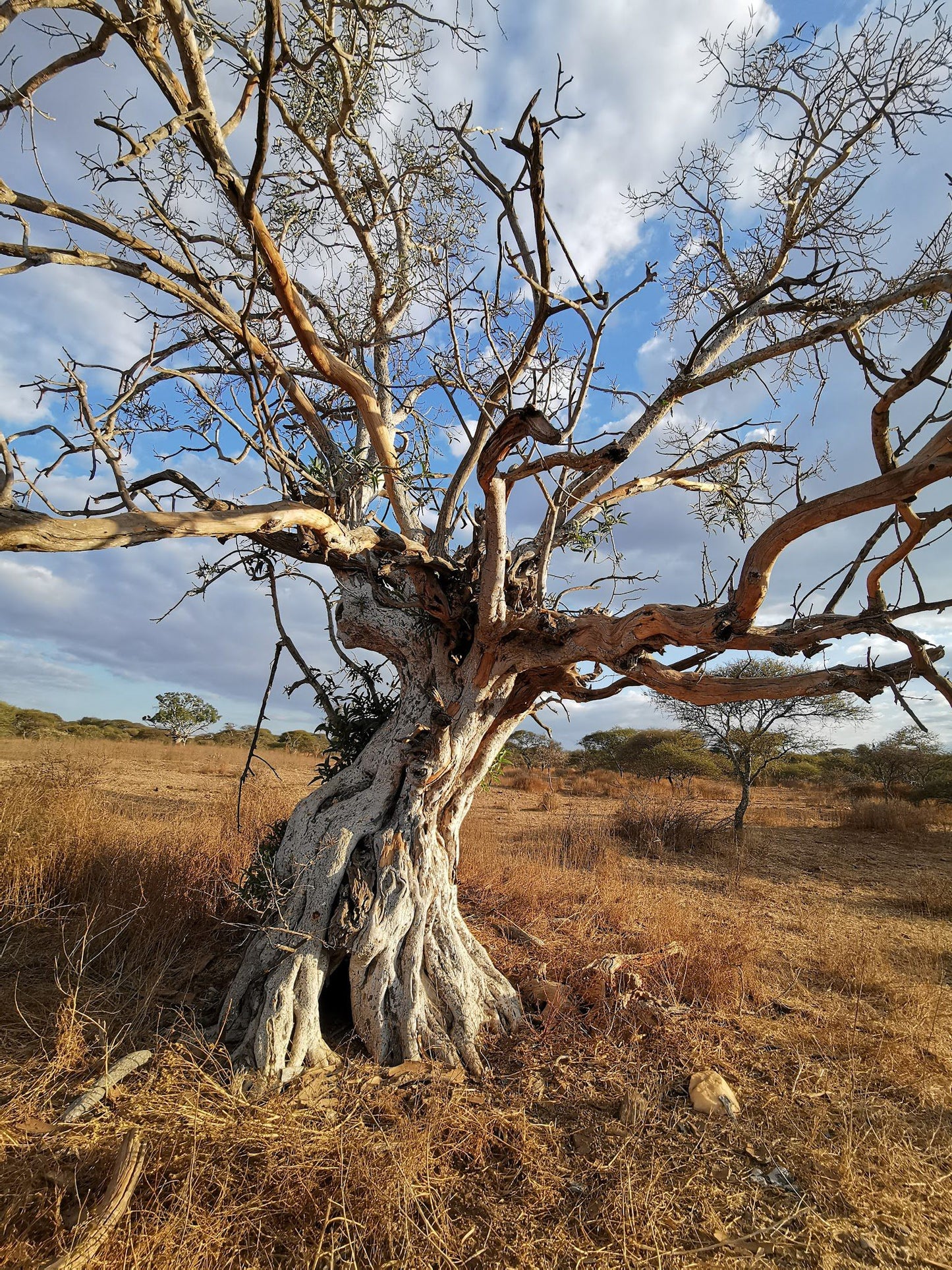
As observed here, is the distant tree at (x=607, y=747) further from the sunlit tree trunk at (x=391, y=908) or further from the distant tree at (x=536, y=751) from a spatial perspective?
the sunlit tree trunk at (x=391, y=908)

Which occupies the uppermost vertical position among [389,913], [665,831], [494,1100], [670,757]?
[670,757]

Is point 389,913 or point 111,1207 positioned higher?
point 389,913

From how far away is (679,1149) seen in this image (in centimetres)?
284

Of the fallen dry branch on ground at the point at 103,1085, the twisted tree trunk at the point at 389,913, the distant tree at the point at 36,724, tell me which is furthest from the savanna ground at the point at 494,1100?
the distant tree at the point at 36,724

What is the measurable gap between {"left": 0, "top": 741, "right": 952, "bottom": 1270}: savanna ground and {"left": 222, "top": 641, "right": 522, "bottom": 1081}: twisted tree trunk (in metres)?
0.23

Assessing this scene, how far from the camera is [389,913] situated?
3668 mm

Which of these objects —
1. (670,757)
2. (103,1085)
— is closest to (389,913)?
(103,1085)

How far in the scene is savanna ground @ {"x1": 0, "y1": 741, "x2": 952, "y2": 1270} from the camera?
226cm

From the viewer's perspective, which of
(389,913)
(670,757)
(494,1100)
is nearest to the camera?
(494,1100)

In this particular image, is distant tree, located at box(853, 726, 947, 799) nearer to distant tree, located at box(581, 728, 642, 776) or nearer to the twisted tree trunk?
distant tree, located at box(581, 728, 642, 776)

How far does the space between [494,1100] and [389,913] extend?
43.7 inches

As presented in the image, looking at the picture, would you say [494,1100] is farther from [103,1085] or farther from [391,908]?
[103,1085]

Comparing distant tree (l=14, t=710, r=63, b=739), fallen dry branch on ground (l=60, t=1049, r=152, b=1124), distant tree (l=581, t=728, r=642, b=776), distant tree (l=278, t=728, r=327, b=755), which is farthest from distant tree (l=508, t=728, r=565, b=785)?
fallen dry branch on ground (l=60, t=1049, r=152, b=1124)

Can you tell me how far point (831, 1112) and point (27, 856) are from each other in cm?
569
